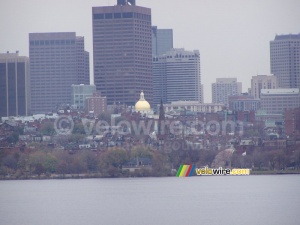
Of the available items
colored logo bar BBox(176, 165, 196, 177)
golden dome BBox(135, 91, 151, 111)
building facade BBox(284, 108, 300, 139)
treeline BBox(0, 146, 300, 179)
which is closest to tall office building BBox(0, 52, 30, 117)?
golden dome BBox(135, 91, 151, 111)

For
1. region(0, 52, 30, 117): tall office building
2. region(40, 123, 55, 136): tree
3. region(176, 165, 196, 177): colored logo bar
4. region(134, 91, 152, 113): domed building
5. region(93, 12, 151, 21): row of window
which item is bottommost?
region(176, 165, 196, 177): colored logo bar

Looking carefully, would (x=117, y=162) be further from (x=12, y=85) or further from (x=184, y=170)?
(x=12, y=85)

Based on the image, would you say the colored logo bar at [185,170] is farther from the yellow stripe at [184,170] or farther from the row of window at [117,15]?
the row of window at [117,15]

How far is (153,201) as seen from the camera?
83.7m

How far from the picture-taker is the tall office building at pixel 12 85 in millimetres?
196625

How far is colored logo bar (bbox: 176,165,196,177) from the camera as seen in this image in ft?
370

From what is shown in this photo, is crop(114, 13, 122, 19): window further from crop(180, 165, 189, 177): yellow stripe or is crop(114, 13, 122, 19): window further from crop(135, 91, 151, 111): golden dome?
crop(180, 165, 189, 177): yellow stripe

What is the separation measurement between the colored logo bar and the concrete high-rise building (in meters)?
77.6

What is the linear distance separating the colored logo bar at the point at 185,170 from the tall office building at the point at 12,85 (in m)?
82.2

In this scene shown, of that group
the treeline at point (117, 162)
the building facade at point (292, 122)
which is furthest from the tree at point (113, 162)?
the building facade at point (292, 122)

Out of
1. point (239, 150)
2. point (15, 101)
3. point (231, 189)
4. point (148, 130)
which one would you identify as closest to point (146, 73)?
point (15, 101)

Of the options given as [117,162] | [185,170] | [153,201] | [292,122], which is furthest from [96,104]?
[153,201]

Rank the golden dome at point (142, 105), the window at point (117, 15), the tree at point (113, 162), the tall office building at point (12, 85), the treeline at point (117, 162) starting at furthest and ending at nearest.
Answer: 1. the tall office building at point (12, 85)
2. the window at point (117, 15)
3. the golden dome at point (142, 105)
4. the treeline at point (117, 162)
5. the tree at point (113, 162)

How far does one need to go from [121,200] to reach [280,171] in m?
29.0
